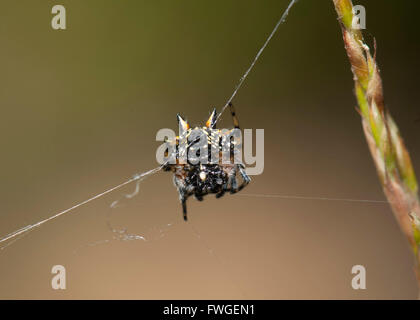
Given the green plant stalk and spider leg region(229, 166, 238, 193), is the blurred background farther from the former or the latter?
the green plant stalk

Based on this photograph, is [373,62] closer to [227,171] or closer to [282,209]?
[227,171]


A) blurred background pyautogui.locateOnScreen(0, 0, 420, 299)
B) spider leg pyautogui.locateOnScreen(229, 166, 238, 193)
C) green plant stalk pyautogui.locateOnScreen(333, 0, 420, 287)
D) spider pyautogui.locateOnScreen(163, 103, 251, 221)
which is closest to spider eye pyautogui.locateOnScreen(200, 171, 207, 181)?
spider pyautogui.locateOnScreen(163, 103, 251, 221)

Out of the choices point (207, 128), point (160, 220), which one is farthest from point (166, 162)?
point (160, 220)

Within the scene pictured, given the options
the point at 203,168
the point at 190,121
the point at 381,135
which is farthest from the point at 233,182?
the point at 190,121

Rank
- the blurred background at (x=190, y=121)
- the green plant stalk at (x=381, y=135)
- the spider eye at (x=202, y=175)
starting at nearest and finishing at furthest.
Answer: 1. the green plant stalk at (x=381, y=135)
2. the spider eye at (x=202, y=175)
3. the blurred background at (x=190, y=121)

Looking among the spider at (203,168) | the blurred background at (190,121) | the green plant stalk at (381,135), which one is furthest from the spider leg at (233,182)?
the blurred background at (190,121)

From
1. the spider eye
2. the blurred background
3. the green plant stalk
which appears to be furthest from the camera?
the blurred background

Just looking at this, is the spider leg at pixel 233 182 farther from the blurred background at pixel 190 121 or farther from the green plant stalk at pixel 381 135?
the blurred background at pixel 190 121
